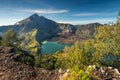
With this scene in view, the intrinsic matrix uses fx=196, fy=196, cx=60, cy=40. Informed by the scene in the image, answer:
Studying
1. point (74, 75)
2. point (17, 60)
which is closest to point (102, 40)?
point (17, 60)

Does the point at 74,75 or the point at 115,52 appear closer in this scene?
the point at 74,75

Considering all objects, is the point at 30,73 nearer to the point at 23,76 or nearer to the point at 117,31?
the point at 23,76

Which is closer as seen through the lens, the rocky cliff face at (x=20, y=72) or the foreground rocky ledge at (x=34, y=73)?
the foreground rocky ledge at (x=34, y=73)

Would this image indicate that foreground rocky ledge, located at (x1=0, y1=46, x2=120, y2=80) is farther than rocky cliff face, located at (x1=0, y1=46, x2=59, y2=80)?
No

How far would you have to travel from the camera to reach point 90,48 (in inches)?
2672

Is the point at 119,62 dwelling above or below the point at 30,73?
below

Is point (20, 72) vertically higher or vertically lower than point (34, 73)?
higher

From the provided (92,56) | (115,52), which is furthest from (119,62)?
(92,56)

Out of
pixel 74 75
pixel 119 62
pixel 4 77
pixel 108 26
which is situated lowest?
pixel 119 62

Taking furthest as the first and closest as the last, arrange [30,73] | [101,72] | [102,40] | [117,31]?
1. [102,40]
2. [117,31]
3. [30,73]
4. [101,72]

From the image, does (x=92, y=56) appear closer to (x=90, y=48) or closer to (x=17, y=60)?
(x=90, y=48)

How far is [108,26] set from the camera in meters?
64.5

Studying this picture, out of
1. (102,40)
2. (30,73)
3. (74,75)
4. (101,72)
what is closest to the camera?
(74,75)

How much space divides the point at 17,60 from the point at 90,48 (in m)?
34.4
